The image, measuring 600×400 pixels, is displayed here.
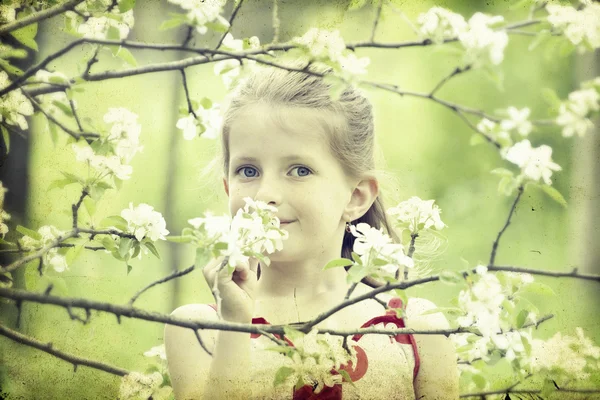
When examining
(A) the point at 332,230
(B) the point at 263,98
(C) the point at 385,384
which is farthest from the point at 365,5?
(C) the point at 385,384

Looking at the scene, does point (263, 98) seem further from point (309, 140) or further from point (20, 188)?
point (20, 188)

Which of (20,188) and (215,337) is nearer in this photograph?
(215,337)

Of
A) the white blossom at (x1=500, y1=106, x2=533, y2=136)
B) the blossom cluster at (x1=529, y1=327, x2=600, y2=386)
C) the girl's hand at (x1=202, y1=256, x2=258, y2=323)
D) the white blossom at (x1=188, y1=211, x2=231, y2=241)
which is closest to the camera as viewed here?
the white blossom at (x1=188, y1=211, x2=231, y2=241)

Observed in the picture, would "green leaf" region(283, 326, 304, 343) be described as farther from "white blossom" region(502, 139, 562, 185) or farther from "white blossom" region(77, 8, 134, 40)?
"white blossom" region(77, 8, 134, 40)

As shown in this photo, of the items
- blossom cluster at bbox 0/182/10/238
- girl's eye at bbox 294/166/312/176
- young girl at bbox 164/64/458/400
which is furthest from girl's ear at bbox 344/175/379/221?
blossom cluster at bbox 0/182/10/238

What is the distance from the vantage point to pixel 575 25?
5.52 feet

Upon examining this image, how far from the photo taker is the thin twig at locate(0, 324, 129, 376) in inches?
67.3

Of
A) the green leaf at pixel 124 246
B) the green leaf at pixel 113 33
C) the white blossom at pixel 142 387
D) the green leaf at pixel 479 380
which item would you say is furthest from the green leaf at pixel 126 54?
the green leaf at pixel 479 380

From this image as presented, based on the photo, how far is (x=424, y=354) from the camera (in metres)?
1.82

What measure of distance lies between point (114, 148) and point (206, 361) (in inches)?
24.0

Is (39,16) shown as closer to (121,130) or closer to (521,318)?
(121,130)

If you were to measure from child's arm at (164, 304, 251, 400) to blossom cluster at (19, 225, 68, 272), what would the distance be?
13.5 inches

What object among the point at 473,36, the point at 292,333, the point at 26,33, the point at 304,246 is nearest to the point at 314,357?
the point at 292,333

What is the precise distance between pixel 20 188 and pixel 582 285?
1.67 meters
